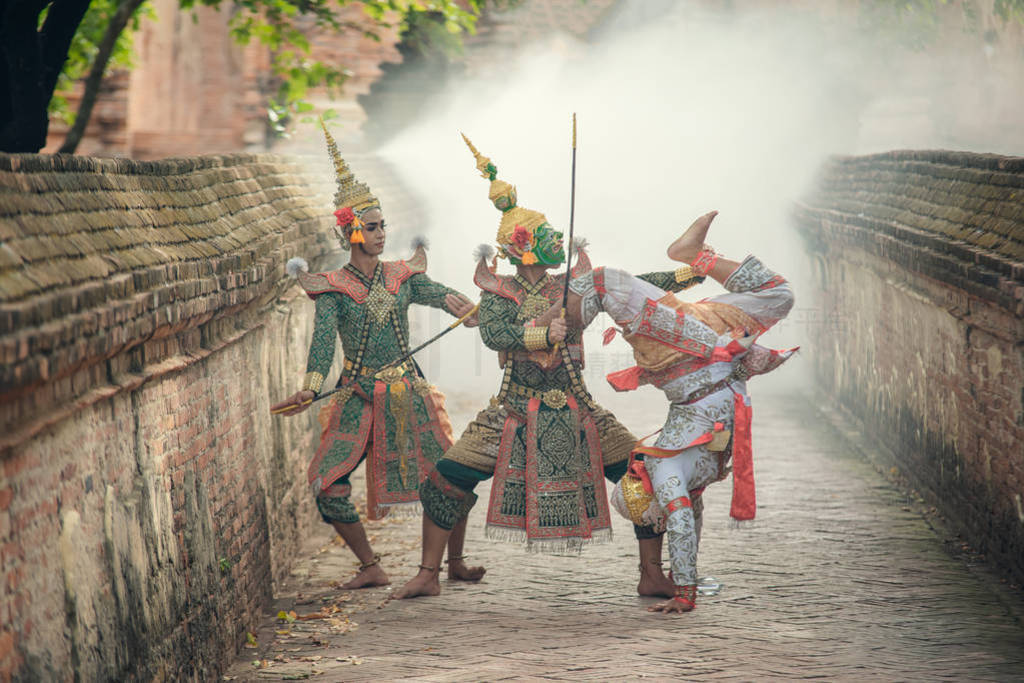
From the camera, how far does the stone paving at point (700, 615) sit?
19.0ft

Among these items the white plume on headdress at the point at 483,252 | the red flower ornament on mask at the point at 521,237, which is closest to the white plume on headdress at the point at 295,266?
the white plume on headdress at the point at 483,252

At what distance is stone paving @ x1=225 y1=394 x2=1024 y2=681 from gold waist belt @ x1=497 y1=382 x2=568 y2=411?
1110 millimetres

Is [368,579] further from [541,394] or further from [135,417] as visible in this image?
[135,417]

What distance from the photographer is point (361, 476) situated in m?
11.0

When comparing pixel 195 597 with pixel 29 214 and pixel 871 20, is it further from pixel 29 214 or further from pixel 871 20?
pixel 871 20

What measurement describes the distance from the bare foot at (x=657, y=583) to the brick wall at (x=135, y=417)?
6.86ft

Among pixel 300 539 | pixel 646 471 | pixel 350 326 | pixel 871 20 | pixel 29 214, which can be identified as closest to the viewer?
pixel 29 214

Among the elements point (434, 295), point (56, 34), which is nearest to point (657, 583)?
point (434, 295)

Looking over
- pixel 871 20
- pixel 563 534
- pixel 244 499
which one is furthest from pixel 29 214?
pixel 871 20

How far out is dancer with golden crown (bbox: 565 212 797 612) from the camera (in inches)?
252

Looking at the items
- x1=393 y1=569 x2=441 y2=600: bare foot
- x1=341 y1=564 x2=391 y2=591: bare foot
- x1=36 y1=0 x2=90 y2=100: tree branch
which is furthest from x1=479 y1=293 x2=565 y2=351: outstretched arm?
x1=36 y1=0 x2=90 y2=100: tree branch

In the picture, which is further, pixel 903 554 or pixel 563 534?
pixel 903 554

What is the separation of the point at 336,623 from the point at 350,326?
5.38 ft

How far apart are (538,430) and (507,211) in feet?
3.93
